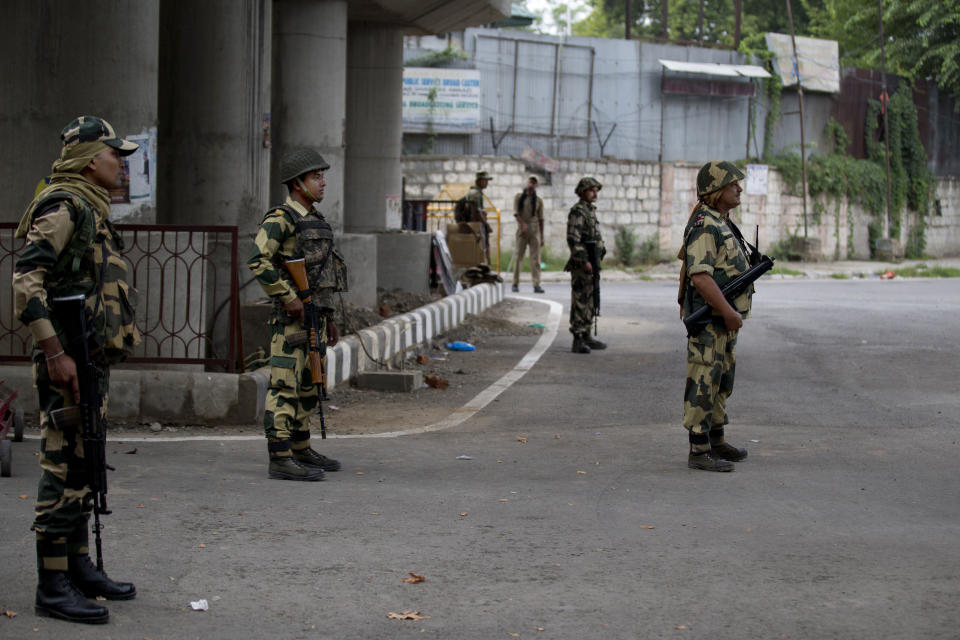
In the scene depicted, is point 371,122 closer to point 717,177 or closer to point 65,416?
point 717,177

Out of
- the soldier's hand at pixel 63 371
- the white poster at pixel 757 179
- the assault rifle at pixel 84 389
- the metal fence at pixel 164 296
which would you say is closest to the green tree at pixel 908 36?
the white poster at pixel 757 179

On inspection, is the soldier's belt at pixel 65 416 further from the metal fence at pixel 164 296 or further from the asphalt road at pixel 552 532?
the metal fence at pixel 164 296

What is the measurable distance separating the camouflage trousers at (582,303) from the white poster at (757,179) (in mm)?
20675

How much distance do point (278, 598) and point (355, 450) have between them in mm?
3375

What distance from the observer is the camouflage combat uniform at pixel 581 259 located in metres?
13.6

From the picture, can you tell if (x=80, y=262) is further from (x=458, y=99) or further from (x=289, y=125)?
(x=458, y=99)

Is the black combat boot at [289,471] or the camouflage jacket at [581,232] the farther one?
the camouflage jacket at [581,232]

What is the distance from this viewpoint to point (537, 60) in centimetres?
3130

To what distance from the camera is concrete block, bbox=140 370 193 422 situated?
885 centimetres

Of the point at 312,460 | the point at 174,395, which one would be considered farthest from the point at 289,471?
the point at 174,395

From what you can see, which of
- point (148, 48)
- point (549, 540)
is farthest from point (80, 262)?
point (148, 48)

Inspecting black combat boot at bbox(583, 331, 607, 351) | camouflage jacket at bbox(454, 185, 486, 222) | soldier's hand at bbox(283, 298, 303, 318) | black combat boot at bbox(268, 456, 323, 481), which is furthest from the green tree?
black combat boot at bbox(268, 456, 323, 481)

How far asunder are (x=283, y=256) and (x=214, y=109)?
550cm

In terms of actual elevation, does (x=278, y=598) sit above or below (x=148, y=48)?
below
